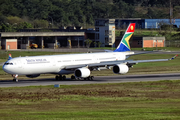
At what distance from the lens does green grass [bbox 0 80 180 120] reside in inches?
1192

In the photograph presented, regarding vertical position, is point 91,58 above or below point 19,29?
below

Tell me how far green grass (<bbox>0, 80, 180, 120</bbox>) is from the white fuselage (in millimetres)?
6091

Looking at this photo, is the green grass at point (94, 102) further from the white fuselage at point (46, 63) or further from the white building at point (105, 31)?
the white building at point (105, 31)

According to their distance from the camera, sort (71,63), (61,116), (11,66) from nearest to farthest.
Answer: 1. (61,116)
2. (11,66)
3. (71,63)

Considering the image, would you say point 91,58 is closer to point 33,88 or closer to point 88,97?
point 33,88

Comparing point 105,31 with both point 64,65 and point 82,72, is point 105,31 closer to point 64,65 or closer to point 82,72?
point 64,65

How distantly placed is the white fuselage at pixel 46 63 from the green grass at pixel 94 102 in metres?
6.09

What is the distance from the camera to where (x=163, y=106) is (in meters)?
34.6

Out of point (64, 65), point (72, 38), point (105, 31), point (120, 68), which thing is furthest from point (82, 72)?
point (72, 38)

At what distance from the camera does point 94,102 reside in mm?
37406

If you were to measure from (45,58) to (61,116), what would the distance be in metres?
28.4

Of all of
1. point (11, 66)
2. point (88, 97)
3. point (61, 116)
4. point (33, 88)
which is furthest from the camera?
point (11, 66)

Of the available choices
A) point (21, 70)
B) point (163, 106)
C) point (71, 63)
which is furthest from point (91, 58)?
point (163, 106)

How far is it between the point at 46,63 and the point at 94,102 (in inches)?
829
